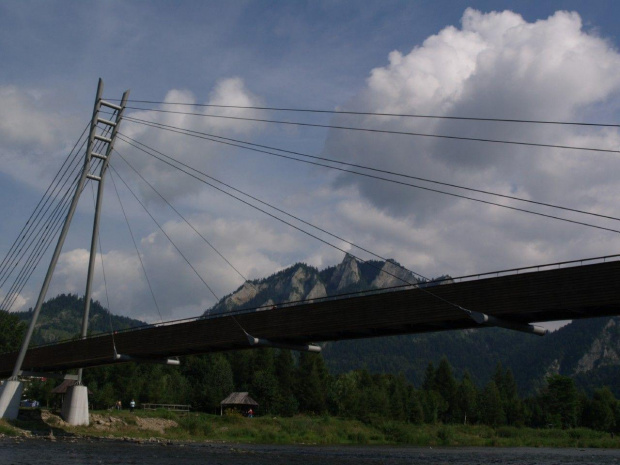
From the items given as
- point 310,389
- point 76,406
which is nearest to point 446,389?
point 310,389

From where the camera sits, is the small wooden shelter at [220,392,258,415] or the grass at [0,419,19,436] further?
the small wooden shelter at [220,392,258,415]

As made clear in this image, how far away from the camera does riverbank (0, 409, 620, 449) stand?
178 ft

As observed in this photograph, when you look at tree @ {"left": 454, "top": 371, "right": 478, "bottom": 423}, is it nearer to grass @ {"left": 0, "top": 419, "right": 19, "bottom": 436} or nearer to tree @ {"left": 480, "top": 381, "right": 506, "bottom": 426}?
tree @ {"left": 480, "top": 381, "right": 506, "bottom": 426}

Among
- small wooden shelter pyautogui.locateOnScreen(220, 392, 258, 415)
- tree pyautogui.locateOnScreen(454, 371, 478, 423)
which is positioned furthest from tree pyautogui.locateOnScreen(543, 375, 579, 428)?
small wooden shelter pyautogui.locateOnScreen(220, 392, 258, 415)

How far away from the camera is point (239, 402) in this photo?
89.4 m

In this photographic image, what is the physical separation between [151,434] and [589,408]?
9691 centimetres

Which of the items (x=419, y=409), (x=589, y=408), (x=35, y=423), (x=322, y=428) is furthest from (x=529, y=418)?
(x=35, y=423)

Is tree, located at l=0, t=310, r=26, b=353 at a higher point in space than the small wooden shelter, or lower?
higher

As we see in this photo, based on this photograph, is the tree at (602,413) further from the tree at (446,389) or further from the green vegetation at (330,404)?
the tree at (446,389)

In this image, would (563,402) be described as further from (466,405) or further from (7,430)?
(7,430)

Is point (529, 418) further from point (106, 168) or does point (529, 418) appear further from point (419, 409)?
point (106, 168)

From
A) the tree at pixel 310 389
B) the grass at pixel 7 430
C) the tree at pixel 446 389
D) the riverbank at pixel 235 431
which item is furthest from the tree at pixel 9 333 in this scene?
the tree at pixel 446 389

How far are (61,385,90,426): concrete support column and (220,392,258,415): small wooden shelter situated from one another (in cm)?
3257

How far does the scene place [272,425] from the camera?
72.2 metres
